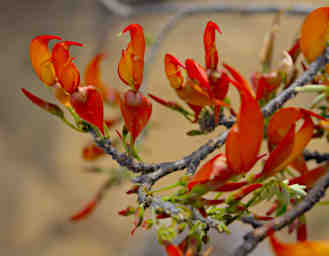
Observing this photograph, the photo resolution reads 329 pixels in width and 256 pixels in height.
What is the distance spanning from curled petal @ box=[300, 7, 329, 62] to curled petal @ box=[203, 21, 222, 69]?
3.3 inches

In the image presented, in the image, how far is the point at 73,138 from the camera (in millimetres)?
1693

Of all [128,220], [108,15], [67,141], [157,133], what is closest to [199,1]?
[108,15]

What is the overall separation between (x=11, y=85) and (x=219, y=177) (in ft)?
6.19

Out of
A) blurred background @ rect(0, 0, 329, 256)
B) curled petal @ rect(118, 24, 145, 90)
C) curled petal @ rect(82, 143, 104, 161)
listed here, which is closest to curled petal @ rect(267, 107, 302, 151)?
curled petal @ rect(118, 24, 145, 90)

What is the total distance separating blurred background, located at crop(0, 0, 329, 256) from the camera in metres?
1.40

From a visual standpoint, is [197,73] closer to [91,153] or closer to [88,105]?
[88,105]

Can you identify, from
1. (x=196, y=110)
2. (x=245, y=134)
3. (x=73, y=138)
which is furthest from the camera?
(x=73, y=138)

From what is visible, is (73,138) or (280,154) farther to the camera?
(73,138)

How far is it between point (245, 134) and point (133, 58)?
0.34 feet

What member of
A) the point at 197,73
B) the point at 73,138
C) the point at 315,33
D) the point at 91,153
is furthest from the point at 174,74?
the point at 73,138

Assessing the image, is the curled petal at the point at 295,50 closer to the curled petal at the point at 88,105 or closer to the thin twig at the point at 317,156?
the thin twig at the point at 317,156

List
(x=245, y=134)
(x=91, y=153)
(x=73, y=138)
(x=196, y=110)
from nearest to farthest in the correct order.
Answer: (x=245, y=134) < (x=196, y=110) < (x=91, y=153) < (x=73, y=138)

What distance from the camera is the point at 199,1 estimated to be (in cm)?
220

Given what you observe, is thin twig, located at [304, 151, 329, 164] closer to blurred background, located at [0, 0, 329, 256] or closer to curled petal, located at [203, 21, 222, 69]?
curled petal, located at [203, 21, 222, 69]
